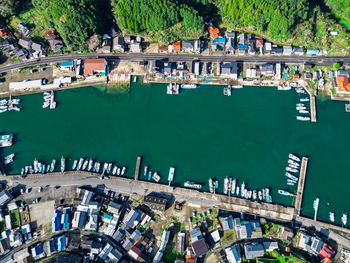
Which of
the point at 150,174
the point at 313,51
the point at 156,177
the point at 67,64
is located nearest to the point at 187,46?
the point at 67,64

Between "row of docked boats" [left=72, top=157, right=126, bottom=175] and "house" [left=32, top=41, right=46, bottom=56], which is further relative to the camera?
"house" [left=32, top=41, right=46, bottom=56]

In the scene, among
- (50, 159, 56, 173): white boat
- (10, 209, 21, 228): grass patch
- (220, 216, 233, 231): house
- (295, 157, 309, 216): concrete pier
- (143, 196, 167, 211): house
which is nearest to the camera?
(220, 216, 233, 231): house

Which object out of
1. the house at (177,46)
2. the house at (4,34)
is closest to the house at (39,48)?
the house at (4,34)

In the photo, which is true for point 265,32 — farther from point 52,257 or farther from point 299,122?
point 52,257

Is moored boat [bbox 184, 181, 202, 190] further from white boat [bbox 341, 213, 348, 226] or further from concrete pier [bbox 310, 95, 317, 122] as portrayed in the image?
concrete pier [bbox 310, 95, 317, 122]

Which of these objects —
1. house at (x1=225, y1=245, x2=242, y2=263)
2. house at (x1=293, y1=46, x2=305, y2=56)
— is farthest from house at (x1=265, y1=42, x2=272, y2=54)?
house at (x1=225, y1=245, x2=242, y2=263)

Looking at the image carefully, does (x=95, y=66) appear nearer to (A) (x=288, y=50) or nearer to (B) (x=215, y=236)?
(A) (x=288, y=50)
